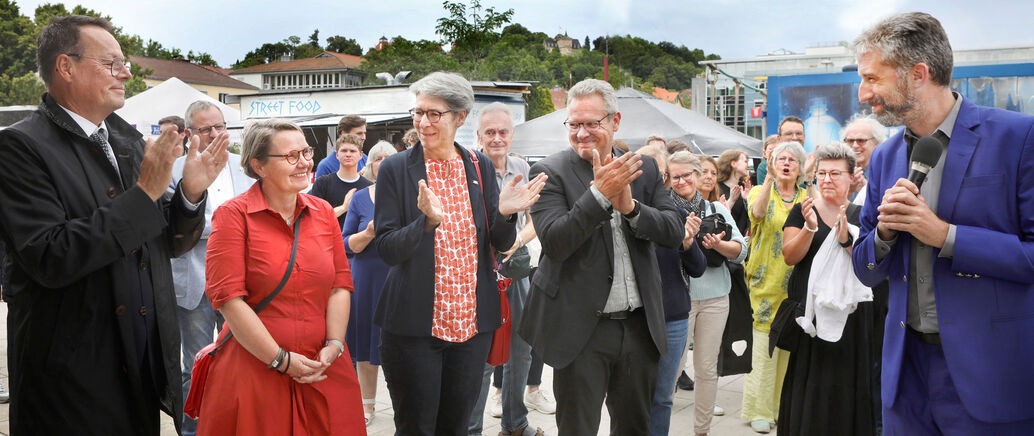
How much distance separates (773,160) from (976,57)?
38885 mm

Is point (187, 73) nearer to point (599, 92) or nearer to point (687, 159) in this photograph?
point (687, 159)

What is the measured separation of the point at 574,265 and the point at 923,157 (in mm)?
1530

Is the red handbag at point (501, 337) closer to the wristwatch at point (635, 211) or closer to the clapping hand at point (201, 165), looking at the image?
the wristwatch at point (635, 211)

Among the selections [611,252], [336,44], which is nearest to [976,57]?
→ [611,252]

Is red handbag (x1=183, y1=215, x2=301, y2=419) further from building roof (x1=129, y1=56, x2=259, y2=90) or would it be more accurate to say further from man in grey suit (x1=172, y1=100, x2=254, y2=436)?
building roof (x1=129, y1=56, x2=259, y2=90)

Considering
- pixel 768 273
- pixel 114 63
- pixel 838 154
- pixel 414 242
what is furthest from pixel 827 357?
pixel 114 63

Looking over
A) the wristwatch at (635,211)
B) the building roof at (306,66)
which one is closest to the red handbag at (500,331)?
the wristwatch at (635,211)

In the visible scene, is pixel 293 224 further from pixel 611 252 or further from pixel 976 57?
pixel 976 57

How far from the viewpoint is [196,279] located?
472 centimetres

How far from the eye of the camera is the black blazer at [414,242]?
142 inches

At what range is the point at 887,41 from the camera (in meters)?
2.71

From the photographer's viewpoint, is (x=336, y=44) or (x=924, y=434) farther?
(x=336, y=44)

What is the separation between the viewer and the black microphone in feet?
8.39

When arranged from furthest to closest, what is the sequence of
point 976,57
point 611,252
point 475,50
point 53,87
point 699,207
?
point 475,50 → point 976,57 → point 699,207 → point 611,252 → point 53,87
